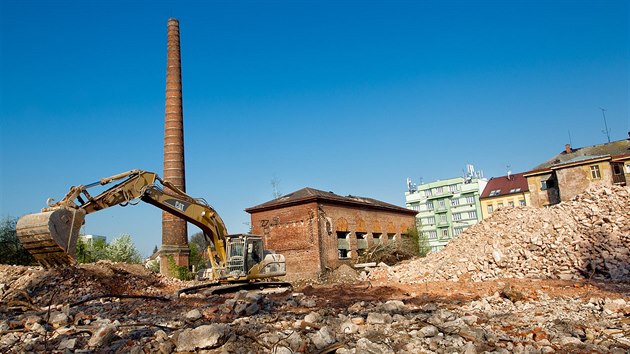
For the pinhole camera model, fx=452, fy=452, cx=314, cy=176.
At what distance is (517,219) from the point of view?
20234 millimetres

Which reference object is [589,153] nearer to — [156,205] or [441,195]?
[441,195]

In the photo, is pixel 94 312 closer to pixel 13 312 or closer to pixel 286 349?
pixel 13 312

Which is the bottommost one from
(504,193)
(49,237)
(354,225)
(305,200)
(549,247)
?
(549,247)

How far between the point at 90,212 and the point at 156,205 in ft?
7.55

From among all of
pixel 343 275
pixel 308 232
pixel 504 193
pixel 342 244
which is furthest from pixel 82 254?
pixel 504 193

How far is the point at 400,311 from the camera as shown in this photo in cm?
845

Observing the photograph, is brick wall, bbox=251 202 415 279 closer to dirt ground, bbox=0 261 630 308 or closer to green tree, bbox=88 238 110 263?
dirt ground, bbox=0 261 630 308

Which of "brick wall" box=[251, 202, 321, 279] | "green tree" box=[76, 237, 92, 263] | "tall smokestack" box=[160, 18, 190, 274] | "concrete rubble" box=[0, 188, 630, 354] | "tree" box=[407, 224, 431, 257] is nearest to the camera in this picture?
"concrete rubble" box=[0, 188, 630, 354]

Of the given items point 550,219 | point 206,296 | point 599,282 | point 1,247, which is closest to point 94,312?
point 206,296

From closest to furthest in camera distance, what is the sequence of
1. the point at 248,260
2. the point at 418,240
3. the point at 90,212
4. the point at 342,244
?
1. the point at 90,212
2. the point at 248,260
3. the point at 342,244
4. the point at 418,240

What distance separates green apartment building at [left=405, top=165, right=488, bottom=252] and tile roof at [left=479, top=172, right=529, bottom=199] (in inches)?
160

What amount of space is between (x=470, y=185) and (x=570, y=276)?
47113mm

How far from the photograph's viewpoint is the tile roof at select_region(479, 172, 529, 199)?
5169 cm

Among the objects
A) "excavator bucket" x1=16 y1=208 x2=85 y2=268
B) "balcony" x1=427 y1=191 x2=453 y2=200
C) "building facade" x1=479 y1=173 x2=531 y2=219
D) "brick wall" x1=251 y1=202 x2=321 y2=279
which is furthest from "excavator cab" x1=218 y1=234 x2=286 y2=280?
"balcony" x1=427 y1=191 x2=453 y2=200
